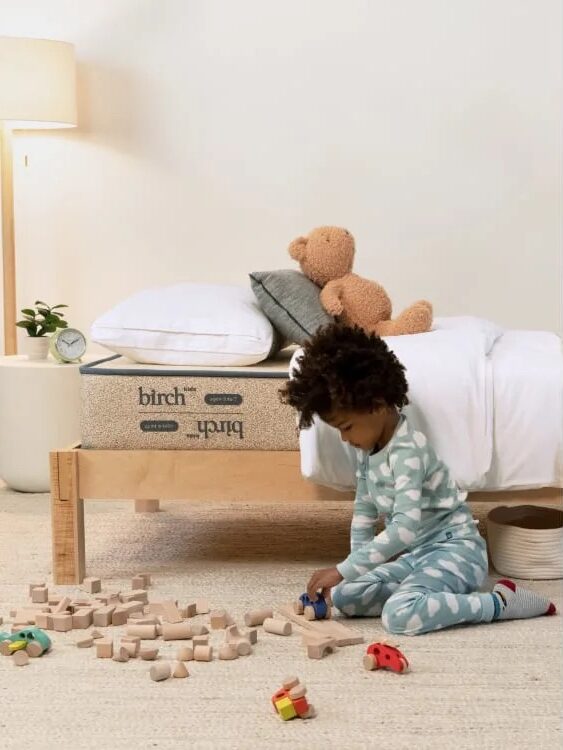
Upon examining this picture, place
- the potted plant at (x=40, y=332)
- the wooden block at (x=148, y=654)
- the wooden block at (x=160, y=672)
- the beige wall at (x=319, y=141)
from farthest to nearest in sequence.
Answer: the beige wall at (x=319, y=141)
the potted plant at (x=40, y=332)
the wooden block at (x=148, y=654)
the wooden block at (x=160, y=672)

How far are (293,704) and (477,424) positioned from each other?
2.82ft

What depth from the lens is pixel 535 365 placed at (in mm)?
2393

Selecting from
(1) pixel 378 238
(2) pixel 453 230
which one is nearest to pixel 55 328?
(1) pixel 378 238

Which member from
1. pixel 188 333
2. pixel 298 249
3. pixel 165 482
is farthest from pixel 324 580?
pixel 298 249

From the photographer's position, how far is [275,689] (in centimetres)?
184

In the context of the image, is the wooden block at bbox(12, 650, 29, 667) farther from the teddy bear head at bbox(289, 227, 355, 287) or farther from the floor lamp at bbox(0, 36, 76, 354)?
the floor lamp at bbox(0, 36, 76, 354)

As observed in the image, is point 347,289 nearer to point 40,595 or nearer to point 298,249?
point 298,249

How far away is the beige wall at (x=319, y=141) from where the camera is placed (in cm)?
396

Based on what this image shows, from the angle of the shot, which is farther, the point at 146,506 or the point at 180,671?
the point at 146,506

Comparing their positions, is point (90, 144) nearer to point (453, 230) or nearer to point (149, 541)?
point (453, 230)

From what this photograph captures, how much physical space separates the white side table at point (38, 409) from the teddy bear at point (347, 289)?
3.41 ft

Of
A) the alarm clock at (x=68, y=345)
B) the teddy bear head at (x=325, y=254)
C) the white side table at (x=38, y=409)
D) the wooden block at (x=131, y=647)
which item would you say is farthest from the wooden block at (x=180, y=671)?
the alarm clock at (x=68, y=345)

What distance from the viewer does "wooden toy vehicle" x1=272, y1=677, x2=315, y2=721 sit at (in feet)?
5.58

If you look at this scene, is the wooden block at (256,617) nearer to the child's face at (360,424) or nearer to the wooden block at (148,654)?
the wooden block at (148,654)
